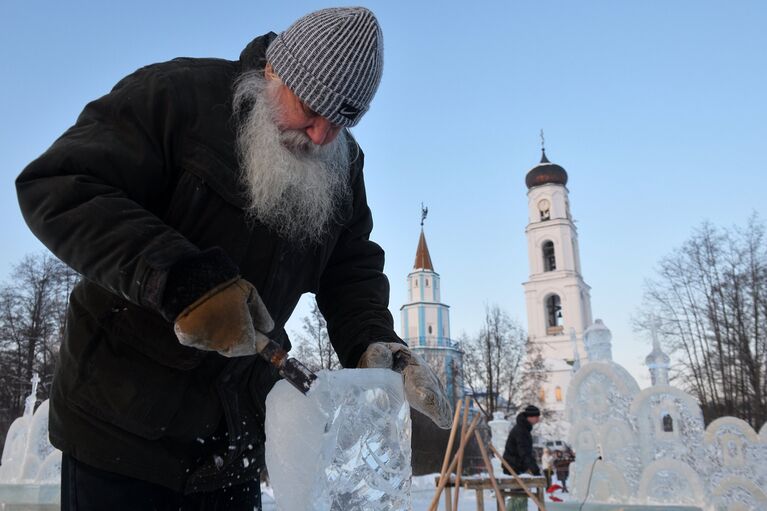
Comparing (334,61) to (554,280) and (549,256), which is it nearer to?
(554,280)

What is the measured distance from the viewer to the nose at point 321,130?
1.46 meters

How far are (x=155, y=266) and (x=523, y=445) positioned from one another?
7.06 meters

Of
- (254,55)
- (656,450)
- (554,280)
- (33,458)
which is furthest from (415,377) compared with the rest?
(554,280)

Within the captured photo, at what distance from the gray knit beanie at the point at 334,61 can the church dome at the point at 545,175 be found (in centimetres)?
4818

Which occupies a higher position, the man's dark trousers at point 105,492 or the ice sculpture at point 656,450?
the man's dark trousers at point 105,492

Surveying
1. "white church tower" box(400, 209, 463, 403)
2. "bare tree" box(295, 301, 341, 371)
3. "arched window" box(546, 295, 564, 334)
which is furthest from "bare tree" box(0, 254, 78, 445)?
"arched window" box(546, 295, 564, 334)

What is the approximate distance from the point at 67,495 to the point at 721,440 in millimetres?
7090

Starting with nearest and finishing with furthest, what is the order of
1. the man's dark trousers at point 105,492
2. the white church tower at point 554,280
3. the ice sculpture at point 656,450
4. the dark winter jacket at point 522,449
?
1. the man's dark trousers at point 105,492
2. the ice sculpture at point 656,450
3. the dark winter jacket at point 522,449
4. the white church tower at point 554,280

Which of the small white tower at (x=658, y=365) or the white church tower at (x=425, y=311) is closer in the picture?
the small white tower at (x=658, y=365)

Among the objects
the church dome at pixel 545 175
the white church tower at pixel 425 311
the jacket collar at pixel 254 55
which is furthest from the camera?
the church dome at pixel 545 175

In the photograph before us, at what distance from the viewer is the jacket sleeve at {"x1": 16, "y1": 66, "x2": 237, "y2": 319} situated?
1.02 metres

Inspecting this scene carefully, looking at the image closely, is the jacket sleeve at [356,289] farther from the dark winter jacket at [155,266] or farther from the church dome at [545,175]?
the church dome at [545,175]

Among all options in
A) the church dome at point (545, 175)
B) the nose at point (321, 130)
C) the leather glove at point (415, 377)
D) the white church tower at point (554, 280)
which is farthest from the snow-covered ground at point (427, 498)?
the church dome at point (545, 175)

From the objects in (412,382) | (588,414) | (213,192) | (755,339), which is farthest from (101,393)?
(755,339)
